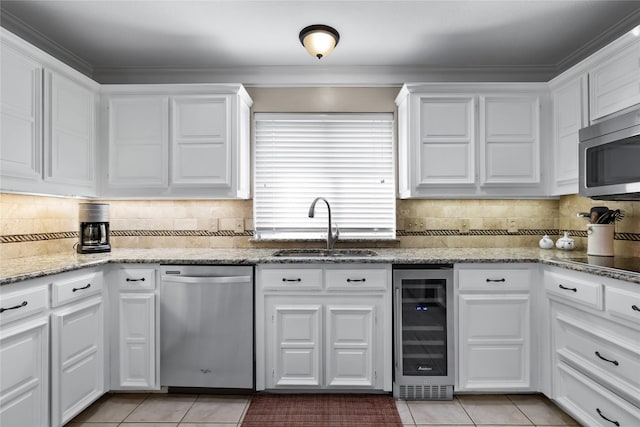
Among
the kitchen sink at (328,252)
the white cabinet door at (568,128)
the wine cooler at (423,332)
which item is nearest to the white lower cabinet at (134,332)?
the kitchen sink at (328,252)

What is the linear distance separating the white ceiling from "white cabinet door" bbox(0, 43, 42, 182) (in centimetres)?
50

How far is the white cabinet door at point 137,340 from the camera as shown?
2428 mm

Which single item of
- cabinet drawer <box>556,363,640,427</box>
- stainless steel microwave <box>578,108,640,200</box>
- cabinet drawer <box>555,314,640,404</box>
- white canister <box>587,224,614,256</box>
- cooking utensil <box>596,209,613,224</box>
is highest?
stainless steel microwave <box>578,108,640,200</box>

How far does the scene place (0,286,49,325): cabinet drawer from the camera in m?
1.65

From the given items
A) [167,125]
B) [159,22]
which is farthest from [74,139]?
[159,22]

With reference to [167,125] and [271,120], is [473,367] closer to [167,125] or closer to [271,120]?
[271,120]

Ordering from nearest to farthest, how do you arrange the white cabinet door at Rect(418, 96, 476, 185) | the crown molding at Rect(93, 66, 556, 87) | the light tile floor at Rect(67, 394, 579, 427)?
1. the light tile floor at Rect(67, 394, 579, 427)
2. the white cabinet door at Rect(418, 96, 476, 185)
3. the crown molding at Rect(93, 66, 556, 87)

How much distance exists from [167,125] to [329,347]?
2.03m

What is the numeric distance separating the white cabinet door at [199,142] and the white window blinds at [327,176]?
0.45 metres

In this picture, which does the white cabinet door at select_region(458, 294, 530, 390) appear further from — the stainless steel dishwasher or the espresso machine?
the espresso machine

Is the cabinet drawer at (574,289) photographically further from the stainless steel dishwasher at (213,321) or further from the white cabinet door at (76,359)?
the white cabinet door at (76,359)

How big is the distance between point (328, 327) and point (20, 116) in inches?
88.0

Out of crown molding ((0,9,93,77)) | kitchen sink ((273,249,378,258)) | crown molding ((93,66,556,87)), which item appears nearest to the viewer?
crown molding ((0,9,93,77))

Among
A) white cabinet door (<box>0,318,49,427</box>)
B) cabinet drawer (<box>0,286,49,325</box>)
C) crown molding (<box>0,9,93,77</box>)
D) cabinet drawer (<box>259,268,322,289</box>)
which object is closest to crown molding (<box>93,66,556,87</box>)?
crown molding (<box>0,9,93,77</box>)
